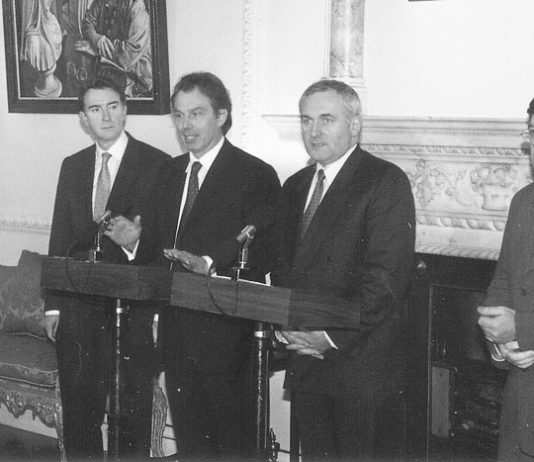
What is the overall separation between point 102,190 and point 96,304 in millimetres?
575

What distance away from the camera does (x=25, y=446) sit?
18.5 feet

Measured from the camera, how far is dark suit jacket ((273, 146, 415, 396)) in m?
3.29

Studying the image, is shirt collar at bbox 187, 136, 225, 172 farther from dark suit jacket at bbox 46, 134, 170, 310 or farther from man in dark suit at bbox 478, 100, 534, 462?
man in dark suit at bbox 478, 100, 534, 462

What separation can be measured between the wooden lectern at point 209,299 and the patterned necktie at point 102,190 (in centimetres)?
69

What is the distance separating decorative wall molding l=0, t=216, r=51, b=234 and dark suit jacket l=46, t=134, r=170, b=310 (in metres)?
1.39

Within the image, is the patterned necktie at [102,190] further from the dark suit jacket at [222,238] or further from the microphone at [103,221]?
the microphone at [103,221]

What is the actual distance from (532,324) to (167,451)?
3169mm

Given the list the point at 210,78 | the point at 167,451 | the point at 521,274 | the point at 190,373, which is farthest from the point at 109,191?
the point at 521,274

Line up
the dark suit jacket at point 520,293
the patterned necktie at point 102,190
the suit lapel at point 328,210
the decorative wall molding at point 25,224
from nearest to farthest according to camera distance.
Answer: the dark suit jacket at point 520,293, the suit lapel at point 328,210, the patterned necktie at point 102,190, the decorative wall molding at point 25,224

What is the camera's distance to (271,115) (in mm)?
4785

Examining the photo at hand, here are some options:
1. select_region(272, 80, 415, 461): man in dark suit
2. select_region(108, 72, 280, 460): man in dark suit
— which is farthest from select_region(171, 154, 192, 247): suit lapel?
select_region(272, 80, 415, 461): man in dark suit

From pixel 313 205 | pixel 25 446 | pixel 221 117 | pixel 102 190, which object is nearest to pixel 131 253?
pixel 102 190

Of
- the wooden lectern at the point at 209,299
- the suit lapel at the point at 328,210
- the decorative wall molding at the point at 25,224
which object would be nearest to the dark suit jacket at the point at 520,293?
the wooden lectern at the point at 209,299

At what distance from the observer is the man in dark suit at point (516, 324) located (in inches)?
112
